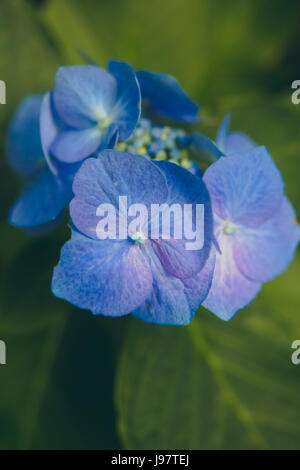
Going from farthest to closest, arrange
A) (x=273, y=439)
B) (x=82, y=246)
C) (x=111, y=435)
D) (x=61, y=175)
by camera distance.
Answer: (x=111, y=435), (x=273, y=439), (x=61, y=175), (x=82, y=246)

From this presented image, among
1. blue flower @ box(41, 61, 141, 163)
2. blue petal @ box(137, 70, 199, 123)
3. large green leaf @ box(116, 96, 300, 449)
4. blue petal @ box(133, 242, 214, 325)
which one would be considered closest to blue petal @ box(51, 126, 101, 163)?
blue flower @ box(41, 61, 141, 163)

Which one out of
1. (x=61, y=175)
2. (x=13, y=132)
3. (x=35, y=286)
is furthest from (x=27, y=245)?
(x=61, y=175)

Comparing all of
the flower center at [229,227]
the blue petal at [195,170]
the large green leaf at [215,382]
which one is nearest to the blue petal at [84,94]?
the blue petal at [195,170]

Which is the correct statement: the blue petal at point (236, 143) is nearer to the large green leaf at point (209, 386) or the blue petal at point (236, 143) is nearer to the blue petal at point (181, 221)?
the blue petal at point (181, 221)

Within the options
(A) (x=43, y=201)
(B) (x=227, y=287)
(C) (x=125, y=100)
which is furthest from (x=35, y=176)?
(B) (x=227, y=287)
